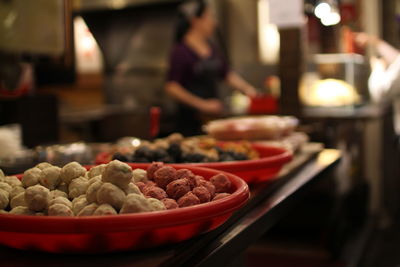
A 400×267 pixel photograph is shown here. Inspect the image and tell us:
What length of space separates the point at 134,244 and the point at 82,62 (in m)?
7.09

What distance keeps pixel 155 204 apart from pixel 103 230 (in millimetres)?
135

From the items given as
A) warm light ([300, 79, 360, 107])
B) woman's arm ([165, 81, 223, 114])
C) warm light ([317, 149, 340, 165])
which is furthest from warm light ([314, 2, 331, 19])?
warm light ([317, 149, 340, 165])

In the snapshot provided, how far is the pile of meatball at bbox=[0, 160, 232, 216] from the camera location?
1038mm

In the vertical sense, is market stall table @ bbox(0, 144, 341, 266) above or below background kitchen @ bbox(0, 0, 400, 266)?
below

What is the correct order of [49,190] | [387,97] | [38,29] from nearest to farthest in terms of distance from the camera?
[49,190], [38,29], [387,97]

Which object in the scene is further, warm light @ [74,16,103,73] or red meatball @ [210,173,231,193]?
warm light @ [74,16,103,73]

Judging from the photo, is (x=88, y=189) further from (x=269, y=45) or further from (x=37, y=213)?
(x=269, y=45)

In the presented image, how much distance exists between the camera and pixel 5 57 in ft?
10.7

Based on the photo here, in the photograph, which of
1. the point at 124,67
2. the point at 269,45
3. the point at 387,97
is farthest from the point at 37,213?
the point at 269,45

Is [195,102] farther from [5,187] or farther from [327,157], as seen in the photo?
[5,187]

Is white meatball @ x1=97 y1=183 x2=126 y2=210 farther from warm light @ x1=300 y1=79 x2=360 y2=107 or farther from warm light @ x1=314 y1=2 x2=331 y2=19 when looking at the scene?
warm light @ x1=314 y1=2 x2=331 y2=19

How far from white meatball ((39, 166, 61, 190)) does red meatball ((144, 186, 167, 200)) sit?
0.66 feet

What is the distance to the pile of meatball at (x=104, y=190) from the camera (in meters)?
1.04

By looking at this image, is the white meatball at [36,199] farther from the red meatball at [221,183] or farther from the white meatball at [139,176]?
the red meatball at [221,183]
